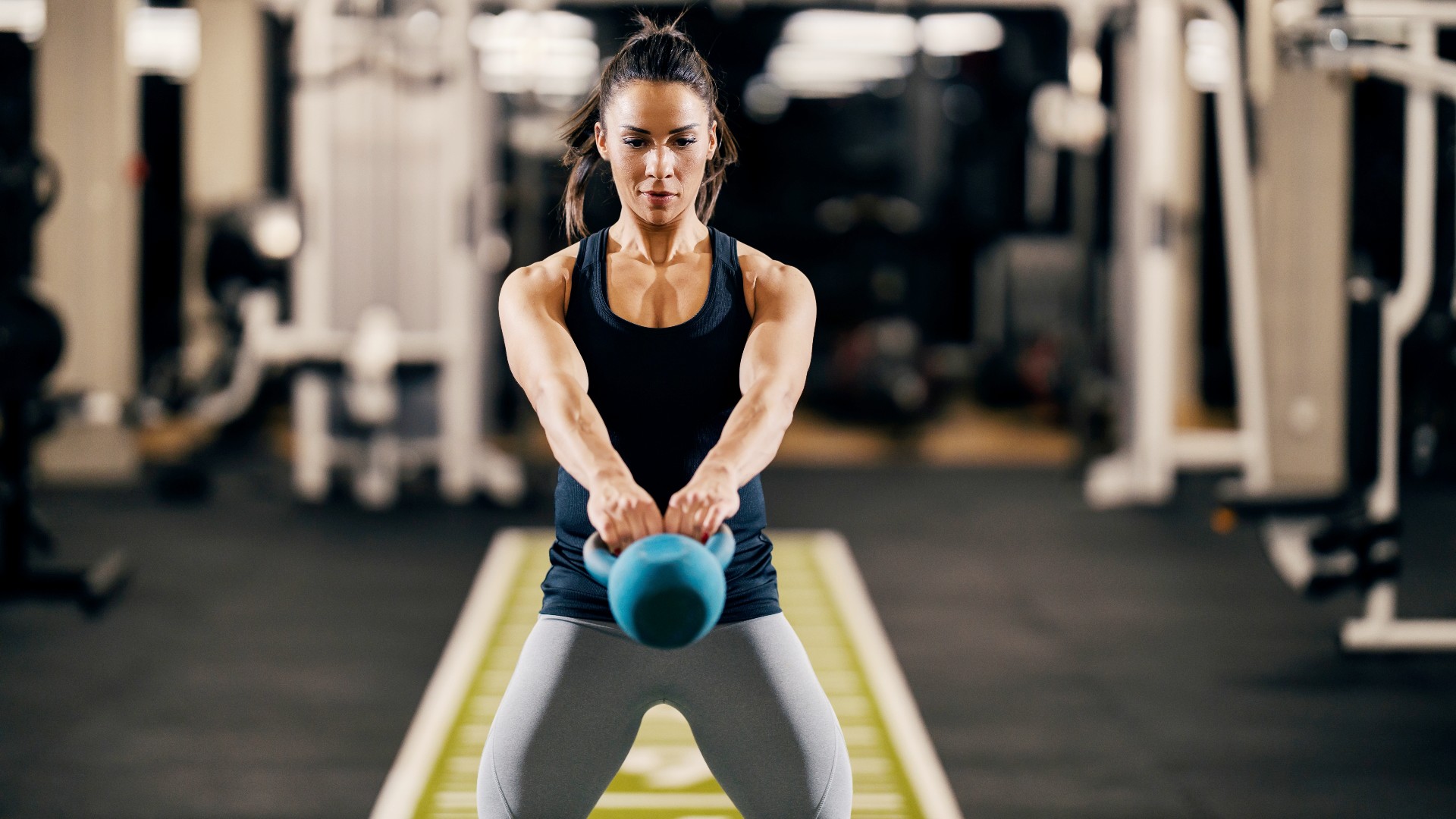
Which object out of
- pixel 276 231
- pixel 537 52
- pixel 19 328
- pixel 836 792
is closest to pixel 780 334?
pixel 836 792

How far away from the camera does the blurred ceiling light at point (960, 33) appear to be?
963cm

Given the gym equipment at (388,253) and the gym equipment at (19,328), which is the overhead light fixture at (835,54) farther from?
the gym equipment at (19,328)

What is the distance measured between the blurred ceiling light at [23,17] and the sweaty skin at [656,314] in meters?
3.52

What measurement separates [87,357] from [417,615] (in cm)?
326

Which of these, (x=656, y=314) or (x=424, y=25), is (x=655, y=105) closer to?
(x=656, y=314)

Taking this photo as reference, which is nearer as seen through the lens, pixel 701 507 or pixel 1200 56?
pixel 701 507

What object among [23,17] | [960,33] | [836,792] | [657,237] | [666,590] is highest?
[960,33]

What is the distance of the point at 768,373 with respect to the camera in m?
1.58

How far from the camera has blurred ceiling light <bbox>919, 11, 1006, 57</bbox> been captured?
9.63 meters

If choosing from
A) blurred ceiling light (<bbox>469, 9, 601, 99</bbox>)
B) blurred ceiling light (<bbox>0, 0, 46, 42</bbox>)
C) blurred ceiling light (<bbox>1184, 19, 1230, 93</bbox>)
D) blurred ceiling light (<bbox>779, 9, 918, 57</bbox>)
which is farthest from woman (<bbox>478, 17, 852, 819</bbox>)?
blurred ceiling light (<bbox>779, 9, 918, 57</bbox>)

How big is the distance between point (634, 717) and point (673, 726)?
1.59 meters

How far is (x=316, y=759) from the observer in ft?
9.98

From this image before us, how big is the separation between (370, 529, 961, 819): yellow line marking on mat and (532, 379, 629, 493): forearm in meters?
1.26

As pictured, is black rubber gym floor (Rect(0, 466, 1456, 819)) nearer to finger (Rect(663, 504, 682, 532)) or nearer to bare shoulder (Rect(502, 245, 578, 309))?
bare shoulder (Rect(502, 245, 578, 309))
